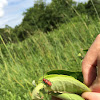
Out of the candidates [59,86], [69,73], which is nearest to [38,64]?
[69,73]

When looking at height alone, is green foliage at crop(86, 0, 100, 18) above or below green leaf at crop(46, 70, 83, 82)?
above

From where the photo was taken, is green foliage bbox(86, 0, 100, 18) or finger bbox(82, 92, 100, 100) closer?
finger bbox(82, 92, 100, 100)

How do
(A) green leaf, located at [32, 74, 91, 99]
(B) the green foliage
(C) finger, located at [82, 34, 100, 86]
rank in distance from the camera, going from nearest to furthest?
1. (A) green leaf, located at [32, 74, 91, 99]
2. (C) finger, located at [82, 34, 100, 86]
3. (B) the green foliage

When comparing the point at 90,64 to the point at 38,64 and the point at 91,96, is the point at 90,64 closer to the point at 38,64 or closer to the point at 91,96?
the point at 91,96

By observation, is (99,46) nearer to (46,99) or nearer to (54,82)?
(54,82)

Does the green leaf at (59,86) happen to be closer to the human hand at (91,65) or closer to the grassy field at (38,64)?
the human hand at (91,65)

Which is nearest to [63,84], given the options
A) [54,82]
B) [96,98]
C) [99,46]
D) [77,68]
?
[54,82]

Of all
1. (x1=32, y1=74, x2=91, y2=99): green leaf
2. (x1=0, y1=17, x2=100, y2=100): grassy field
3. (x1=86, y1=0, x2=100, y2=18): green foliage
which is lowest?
(x1=0, y1=17, x2=100, y2=100): grassy field

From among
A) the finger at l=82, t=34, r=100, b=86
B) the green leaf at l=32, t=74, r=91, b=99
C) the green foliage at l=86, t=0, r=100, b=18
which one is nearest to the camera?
the green leaf at l=32, t=74, r=91, b=99

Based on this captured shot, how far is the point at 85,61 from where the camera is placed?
2.51 ft

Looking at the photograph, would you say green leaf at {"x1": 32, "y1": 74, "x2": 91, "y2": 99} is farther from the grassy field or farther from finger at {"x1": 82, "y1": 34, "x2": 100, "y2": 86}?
the grassy field

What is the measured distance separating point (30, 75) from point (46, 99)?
0.81 metres

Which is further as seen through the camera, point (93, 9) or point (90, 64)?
point (93, 9)

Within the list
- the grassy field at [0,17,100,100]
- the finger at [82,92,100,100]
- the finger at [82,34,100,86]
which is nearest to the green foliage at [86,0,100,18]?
the grassy field at [0,17,100,100]
